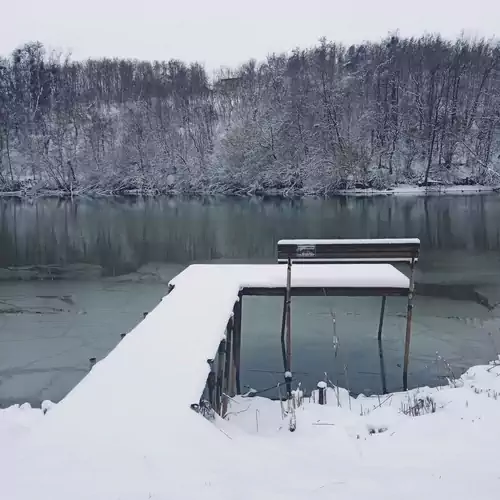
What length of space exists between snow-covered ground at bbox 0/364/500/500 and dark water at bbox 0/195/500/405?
3172 millimetres

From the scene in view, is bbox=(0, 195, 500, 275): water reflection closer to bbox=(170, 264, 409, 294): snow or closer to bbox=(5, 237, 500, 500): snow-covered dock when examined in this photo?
bbox=(170, 264, 409, 294): snow

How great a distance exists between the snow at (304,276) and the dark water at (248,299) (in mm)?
1250

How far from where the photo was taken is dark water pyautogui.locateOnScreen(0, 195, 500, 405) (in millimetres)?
8562

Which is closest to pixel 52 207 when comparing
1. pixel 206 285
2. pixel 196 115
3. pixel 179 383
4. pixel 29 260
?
pixel 29 260

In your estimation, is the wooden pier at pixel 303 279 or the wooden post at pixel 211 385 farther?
the wooden pier at pixel 303 279

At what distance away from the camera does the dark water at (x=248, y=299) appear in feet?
28.1

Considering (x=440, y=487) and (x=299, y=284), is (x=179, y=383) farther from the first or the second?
(x=299, y=284)

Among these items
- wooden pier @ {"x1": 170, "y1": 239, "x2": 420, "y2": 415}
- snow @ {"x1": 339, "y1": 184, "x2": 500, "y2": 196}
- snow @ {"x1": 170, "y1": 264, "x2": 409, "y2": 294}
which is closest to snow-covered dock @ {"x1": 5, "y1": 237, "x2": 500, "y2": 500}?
wooden pier @ {"x1": 170, "y1": 239, "x2": 420, "y2": 415}

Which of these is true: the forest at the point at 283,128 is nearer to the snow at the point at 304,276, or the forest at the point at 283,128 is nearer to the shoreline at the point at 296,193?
the shoreline at the point at 296,193

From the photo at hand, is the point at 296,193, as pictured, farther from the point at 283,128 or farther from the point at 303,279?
the point at 303,279

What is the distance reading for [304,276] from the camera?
9.09 m

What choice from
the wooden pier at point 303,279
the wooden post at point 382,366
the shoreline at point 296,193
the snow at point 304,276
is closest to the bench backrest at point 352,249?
the wooden pier at point 303,279

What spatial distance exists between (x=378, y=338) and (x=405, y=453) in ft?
18.7

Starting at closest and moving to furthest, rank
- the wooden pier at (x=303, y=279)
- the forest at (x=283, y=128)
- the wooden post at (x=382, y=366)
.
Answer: the wooden pier at (x=303, y=279)
the wooden post at (x=382, y=366)
the forest at (x=283, y=128)
